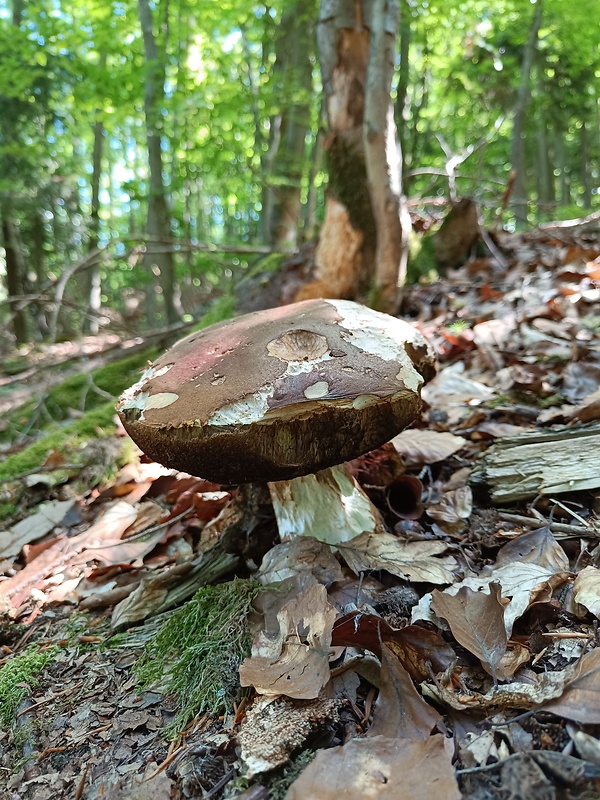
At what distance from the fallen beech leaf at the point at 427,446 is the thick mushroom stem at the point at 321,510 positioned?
468 millimetres

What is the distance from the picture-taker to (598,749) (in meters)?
0.88

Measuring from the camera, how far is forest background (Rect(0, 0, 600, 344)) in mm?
A: 6320

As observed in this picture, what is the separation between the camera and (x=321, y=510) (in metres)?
1.82

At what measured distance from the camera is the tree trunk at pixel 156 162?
6.37 metres

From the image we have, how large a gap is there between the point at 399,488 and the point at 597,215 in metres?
5.28

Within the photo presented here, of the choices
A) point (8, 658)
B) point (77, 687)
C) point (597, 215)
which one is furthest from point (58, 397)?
point (597, 215)

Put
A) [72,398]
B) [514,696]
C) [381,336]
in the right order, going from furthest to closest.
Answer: [72,398] < [381,336] < [514,696]

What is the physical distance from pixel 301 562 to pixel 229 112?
688 cm

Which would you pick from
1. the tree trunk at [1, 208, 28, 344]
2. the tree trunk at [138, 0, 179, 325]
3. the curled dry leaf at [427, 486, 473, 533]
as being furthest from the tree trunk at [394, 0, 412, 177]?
the tree trunk at [1, 208, 28, 344]

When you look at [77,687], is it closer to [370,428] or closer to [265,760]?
[265,760]

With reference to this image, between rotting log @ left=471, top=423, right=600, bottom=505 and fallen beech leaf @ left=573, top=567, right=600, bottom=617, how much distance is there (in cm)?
47

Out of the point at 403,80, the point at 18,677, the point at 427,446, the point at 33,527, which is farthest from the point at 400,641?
the point at 403,80

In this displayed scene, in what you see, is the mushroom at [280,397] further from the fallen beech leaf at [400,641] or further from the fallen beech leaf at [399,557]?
the fallen beech leaf at [400,641]

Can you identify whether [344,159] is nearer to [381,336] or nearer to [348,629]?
[381,336]
